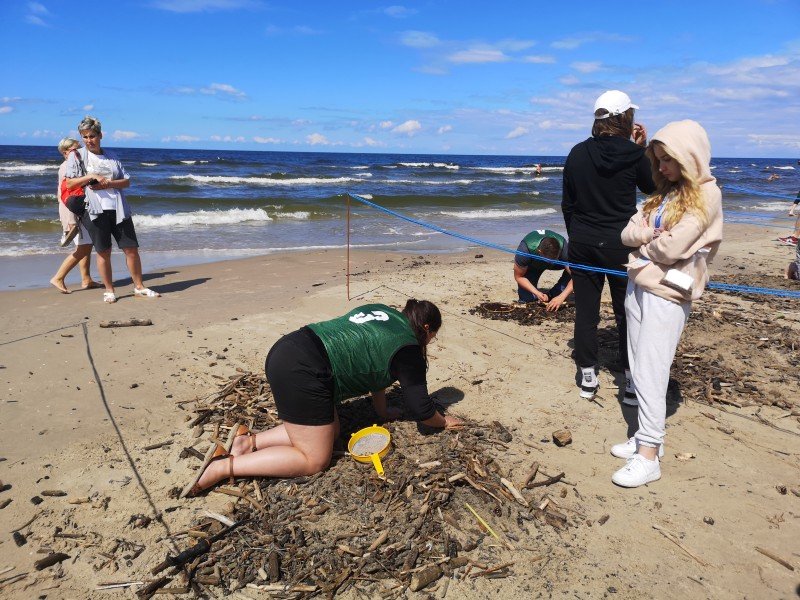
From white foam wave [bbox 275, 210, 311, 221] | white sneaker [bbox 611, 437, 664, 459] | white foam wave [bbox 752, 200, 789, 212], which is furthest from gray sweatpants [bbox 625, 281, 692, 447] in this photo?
white foam wave [bbox 752, 200, 789, 212]

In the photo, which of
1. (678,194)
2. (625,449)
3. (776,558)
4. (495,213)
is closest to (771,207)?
(495,213)

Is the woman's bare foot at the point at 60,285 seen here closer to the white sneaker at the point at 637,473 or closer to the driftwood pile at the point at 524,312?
the driftwood pile at the point at 524,312

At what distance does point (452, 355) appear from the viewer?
559cm

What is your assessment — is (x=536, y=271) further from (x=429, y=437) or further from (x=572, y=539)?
(x=572, y=539)

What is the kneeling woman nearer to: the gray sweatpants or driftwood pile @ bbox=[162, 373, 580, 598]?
driftwood pile @ bbox=[162, 373, 580, 598]

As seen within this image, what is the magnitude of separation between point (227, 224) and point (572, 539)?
14868mm

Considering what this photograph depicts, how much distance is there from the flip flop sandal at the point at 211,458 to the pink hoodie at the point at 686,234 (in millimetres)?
2719

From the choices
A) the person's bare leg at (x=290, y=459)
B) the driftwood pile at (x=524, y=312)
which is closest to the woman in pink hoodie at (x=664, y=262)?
the person's bare leg at (x=290, y=459)

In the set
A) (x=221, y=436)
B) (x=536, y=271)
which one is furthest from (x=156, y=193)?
(x=221, y=436)

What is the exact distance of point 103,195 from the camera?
6793 mm

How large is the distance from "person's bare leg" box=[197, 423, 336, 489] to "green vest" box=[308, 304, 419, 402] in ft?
0.83

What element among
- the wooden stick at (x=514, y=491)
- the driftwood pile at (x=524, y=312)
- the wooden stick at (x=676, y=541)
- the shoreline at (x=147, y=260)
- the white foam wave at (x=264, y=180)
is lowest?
the wooden stick at (x=676, y=541)

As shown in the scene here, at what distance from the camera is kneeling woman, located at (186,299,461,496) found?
11.1 ft

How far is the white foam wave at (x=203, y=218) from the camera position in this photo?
52.1 ft
